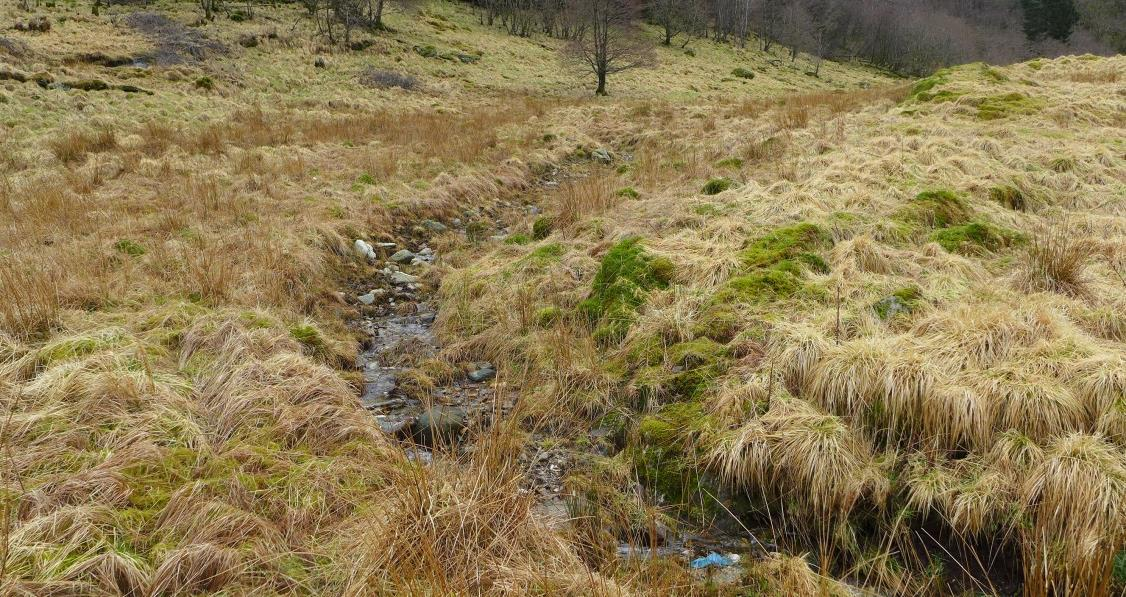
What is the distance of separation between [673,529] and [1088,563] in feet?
6.25

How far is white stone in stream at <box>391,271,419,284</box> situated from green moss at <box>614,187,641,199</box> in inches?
153

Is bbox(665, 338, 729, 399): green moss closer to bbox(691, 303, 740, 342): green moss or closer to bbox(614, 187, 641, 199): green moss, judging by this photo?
bbox(691, 303, 740, 342): green moss

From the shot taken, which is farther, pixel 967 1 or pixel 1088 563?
pixel 967 1

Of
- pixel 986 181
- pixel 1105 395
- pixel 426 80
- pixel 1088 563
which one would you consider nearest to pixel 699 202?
Answer: pixel 986 181

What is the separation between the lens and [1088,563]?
246 centimetres

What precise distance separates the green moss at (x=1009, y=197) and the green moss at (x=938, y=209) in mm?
648

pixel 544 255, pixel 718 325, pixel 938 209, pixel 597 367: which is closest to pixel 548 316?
pixel 597 367

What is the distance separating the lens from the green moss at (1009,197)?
739 cm

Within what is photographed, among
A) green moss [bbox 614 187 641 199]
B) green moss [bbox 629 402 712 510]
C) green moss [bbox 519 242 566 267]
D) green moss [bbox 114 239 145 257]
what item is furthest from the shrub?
green moss [bbox 629 402 712 510]

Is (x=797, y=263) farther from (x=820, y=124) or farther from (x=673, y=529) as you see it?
(x=820, y=124)

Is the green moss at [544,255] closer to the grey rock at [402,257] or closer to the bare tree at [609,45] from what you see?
the grey rock at [402,257]

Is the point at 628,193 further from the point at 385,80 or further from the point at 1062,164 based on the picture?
the point at 385,80

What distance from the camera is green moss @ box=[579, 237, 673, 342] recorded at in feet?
18.4

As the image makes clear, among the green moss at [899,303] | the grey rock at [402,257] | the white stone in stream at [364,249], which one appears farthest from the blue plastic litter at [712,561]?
the white stone in stream at [364,249]
